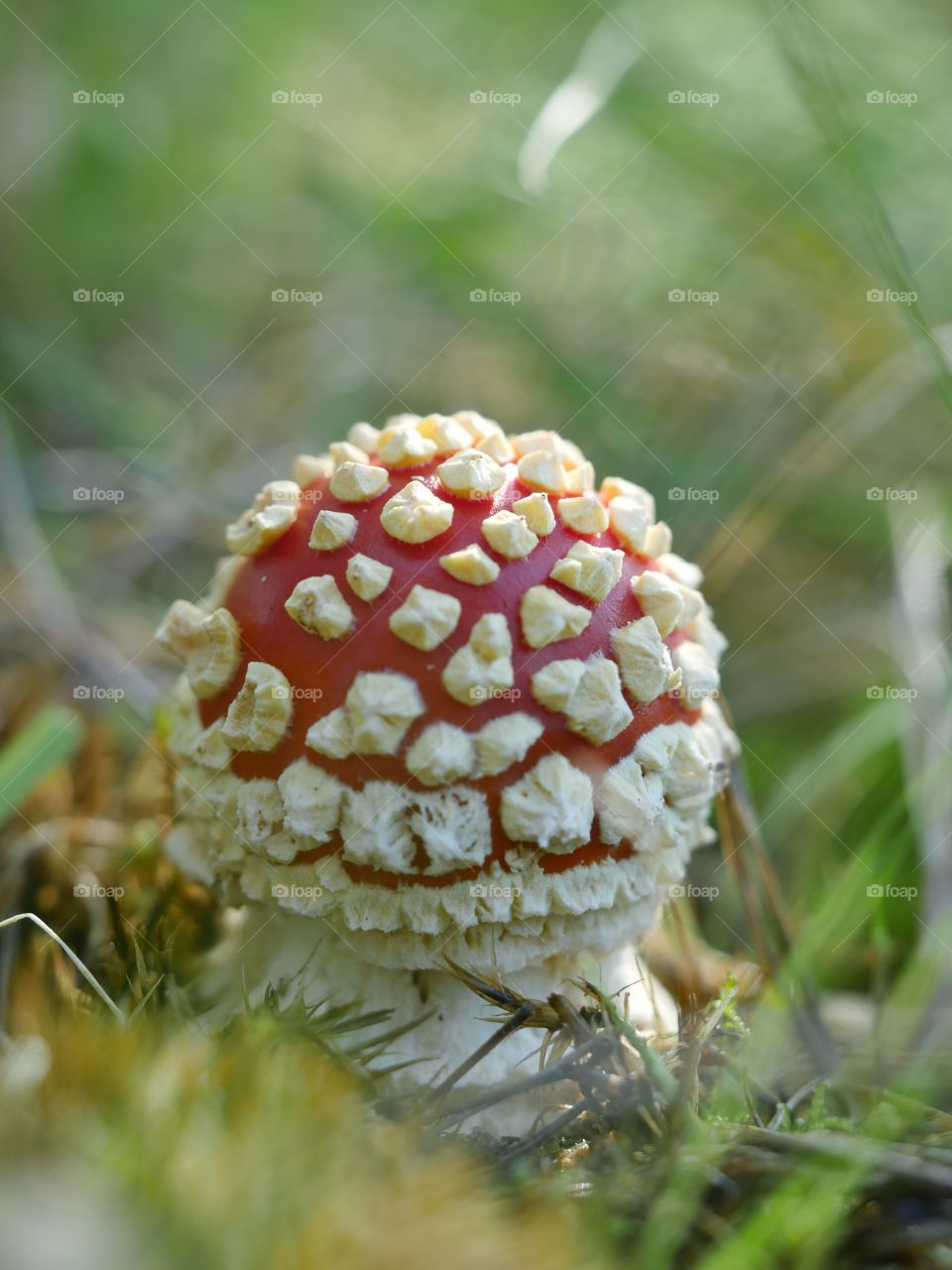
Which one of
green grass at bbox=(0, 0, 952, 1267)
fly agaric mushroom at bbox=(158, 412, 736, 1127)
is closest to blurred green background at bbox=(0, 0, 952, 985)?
green grass at bbox=(0, 0, 952, 1267)

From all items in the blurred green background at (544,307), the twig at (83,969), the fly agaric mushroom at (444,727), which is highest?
the blurred green background at (544,307)

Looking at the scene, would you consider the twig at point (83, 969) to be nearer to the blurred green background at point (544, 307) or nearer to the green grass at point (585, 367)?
the green grass at point (585, 367)

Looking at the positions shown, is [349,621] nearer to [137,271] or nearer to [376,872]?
[376,872]

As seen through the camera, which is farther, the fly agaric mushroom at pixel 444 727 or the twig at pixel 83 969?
the fly agaric mushroom at pixel 444 727

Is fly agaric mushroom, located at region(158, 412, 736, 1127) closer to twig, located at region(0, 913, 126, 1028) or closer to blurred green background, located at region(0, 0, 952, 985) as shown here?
twig, located at region(0, 913, 126, 1028)

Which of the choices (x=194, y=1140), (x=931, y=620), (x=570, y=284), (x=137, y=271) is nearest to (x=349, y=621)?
(x=194, y=1140)

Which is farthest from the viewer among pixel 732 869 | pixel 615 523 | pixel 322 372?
pixel 322 372

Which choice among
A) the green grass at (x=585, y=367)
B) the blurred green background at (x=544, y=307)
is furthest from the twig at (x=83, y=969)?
the blurred green background at (x=544, y=307)
